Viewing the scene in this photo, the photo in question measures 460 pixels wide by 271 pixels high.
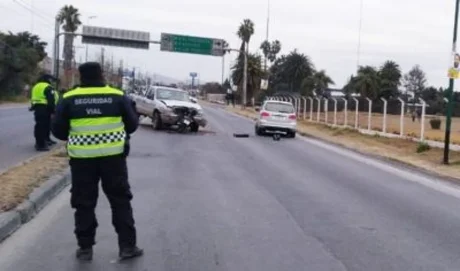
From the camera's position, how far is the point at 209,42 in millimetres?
69188

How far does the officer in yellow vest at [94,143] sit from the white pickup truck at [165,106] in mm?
22264

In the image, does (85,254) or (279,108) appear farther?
(279,108)

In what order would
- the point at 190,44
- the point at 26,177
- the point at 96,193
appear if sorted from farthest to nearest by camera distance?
the point at 190,44 < the point at 26,177 < the point at 96,193

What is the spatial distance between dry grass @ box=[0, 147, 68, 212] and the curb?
0.33ft

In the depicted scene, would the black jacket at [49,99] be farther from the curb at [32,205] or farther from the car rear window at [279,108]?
the car rear window at [279,108]

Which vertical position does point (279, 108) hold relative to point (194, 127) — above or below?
above

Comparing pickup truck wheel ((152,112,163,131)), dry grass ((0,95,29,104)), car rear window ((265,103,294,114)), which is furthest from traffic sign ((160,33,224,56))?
pickup truck wheel ((152,112,163,131))

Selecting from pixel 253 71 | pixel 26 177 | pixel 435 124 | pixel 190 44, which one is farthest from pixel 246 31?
pixel 26 177

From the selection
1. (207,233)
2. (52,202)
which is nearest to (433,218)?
(207,233)

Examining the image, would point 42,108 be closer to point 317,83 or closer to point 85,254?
point 85,254

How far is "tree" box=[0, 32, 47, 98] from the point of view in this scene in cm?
5909

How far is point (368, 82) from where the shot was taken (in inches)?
3866

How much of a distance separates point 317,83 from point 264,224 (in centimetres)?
10334

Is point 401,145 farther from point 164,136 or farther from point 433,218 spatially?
point 433,218
